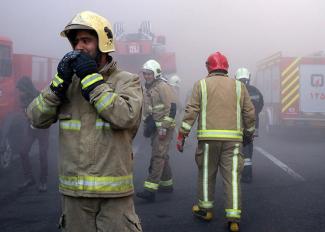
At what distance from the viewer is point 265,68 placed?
45.9 ft

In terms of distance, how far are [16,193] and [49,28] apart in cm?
2585

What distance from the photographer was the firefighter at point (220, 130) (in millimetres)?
4312

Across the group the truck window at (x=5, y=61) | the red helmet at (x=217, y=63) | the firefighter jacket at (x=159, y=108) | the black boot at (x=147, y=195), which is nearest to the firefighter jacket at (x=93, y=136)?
the red helmet at (x=217, y=63)

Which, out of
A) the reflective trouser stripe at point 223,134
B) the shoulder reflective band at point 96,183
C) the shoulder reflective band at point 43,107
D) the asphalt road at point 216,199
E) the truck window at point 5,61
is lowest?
the asphalt road at point 216,199

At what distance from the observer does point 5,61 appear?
7766mm

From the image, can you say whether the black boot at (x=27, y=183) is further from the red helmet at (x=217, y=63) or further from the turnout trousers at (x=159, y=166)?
the red helmet at (x=217, y=63)

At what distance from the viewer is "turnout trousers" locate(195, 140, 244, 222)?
4270mm

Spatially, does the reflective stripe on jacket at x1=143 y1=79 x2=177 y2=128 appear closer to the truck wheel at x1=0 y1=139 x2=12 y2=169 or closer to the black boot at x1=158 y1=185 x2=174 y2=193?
the black boot at x1=158 y1=185 x2=174 y2=193

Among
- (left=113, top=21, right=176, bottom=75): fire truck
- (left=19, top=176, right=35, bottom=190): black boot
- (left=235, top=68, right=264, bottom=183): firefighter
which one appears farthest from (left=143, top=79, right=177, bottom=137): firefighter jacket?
(left=113, top=21, right=176, bottom=75): fire truck

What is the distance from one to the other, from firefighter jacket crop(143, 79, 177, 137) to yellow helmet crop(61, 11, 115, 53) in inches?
123


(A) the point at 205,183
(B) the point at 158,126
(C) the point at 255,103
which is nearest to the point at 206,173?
(A) the point at 205,183

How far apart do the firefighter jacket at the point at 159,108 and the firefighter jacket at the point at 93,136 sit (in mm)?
3111

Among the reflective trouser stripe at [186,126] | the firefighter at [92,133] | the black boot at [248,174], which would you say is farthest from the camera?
the black boot at [248,174]

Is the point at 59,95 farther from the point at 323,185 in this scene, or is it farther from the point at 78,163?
the point at 323,185
